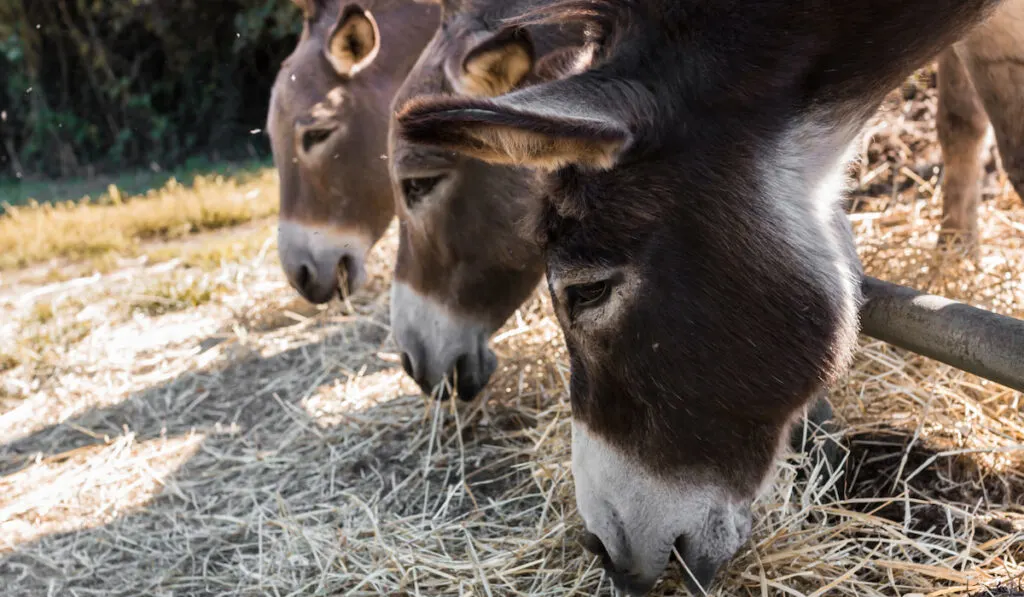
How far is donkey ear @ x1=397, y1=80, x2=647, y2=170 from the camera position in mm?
1247

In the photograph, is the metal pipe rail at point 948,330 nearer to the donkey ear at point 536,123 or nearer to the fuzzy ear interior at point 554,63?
the donkey ear at point 536,123

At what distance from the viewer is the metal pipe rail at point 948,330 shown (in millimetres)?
1545

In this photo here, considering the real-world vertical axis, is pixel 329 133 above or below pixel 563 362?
above

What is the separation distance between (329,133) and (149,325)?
190 cm

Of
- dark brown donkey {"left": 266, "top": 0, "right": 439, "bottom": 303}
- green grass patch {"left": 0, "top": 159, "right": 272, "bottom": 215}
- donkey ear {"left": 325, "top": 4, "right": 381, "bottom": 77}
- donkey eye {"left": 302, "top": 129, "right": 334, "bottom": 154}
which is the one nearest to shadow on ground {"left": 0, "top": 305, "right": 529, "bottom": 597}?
dark brown donkey {"left": 266, "top": 0, "right": 439, "bottom": 303}

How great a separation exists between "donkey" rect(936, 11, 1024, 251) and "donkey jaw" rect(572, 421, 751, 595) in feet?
4.59

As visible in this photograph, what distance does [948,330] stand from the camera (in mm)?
1675

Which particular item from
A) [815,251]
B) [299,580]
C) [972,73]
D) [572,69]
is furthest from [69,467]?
[972,73]

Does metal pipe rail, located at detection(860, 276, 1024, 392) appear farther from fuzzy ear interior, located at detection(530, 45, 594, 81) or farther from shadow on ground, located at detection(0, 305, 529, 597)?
shadow on ground, located at detection(0, 305, 529, 597)

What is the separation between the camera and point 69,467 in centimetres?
337

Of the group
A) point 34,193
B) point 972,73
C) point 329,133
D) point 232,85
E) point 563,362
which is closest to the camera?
point 972,73

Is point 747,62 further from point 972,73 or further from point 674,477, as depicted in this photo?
point 972,73

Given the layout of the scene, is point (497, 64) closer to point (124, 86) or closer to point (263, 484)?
point (263, 484)

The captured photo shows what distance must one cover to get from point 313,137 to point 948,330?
282cm
